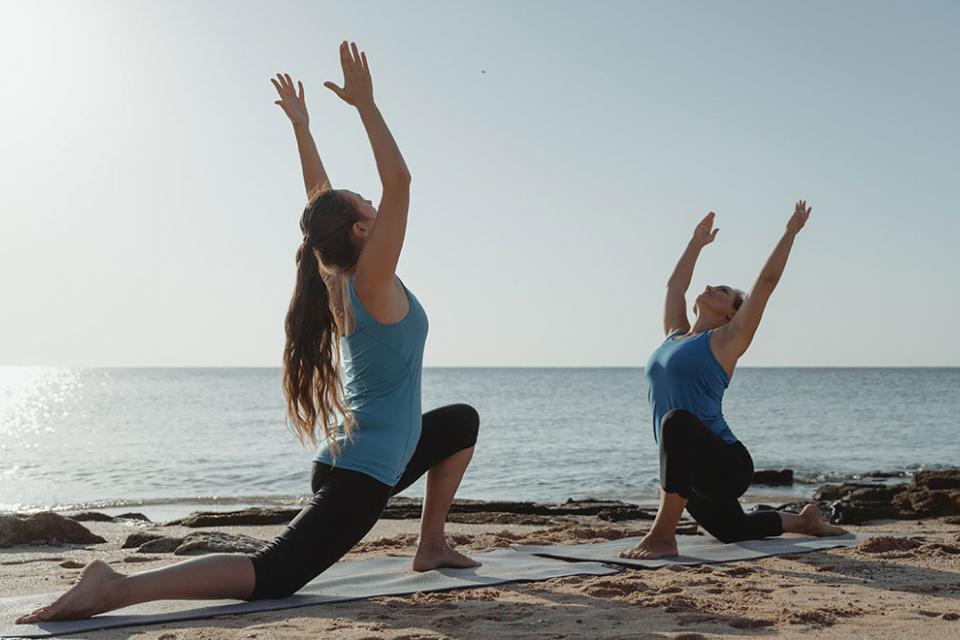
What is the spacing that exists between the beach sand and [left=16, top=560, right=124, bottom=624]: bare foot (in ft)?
0.45

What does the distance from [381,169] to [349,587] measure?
1.94m

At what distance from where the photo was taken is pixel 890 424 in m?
31.5

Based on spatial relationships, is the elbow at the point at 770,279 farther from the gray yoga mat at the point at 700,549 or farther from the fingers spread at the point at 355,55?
the fingers spread at the point at 355,55

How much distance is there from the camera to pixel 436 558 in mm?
4758

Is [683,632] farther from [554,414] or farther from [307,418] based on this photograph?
[554,414]

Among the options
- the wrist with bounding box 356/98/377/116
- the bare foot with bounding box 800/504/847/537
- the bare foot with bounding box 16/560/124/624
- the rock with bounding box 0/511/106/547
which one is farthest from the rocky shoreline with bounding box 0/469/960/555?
the wrist with bounding box 356/98/377/116

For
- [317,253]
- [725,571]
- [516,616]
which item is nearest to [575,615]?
[516,616]

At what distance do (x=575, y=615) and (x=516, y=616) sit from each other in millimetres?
227

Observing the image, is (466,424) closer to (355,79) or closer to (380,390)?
(380,390)

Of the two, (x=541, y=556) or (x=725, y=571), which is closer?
(x=725, y=571)

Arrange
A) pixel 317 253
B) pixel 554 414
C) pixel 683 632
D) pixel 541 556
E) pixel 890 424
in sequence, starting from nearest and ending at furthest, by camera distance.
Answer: pixel 683 632, pixel 317 253, pixel 541 556, pixel 890 424, pixel 554 414

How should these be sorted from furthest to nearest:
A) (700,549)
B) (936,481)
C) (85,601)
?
(936,481), (700,549), (85,601)

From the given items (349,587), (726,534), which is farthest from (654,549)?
(349,587)

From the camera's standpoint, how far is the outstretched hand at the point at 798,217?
5.38m
